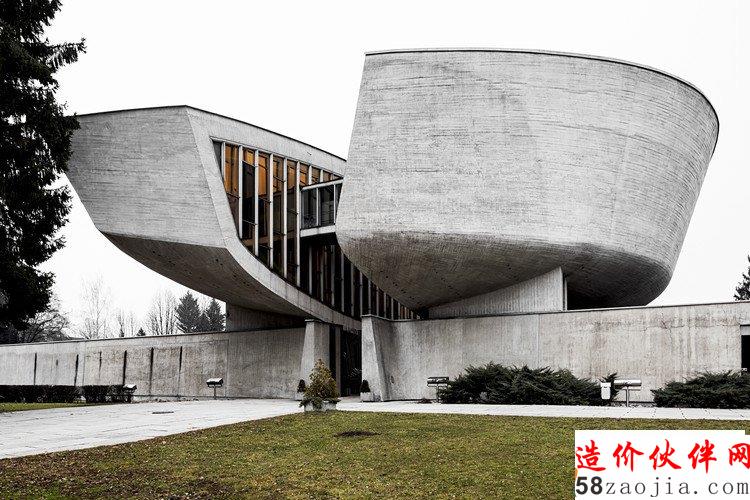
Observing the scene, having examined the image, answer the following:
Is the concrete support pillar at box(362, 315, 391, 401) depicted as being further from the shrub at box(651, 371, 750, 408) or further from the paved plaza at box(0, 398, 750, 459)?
the shrub at box(651, 371, 750, 408)

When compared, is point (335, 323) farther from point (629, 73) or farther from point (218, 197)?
point (629, 73)

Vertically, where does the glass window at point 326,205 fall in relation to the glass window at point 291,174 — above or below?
below

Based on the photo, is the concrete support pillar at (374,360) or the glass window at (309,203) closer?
the concrete support pillar at (374,360)

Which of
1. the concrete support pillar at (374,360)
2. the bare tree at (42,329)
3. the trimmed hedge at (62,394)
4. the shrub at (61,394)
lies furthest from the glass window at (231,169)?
the bare tree at (42,329)

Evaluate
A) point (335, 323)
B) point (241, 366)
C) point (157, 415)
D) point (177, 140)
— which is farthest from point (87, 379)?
point (157, 415)

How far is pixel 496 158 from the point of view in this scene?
23125 mm

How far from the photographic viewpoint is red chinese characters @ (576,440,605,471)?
15.8 ft

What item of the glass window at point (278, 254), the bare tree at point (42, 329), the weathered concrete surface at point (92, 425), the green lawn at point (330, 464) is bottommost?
the weathered concrete surface at point (92, 425)

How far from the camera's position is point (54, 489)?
8.74m

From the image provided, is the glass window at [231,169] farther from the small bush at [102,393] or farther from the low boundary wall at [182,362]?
the small bush at [102,393]

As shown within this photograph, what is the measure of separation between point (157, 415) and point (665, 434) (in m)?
16.2

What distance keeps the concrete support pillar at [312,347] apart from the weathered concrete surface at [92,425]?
7980mm

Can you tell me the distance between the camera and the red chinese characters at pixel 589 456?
4801 millimetres

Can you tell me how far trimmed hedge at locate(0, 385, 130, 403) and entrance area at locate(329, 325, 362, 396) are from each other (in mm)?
8473
